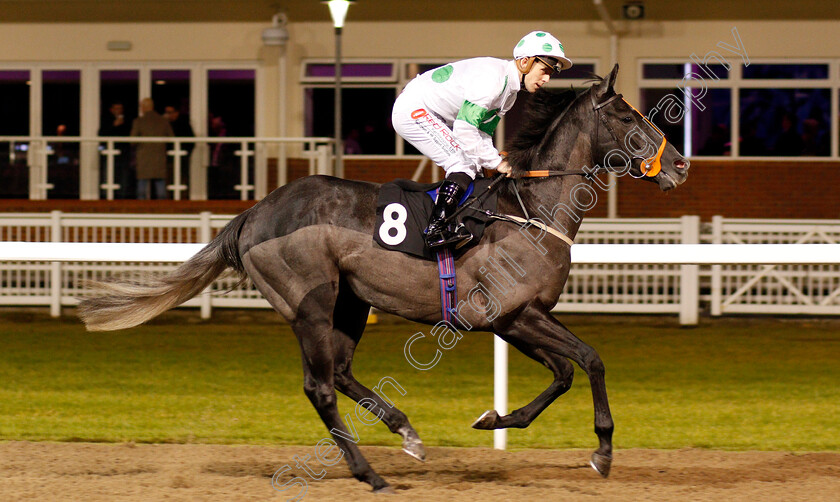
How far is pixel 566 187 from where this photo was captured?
13.5 ft

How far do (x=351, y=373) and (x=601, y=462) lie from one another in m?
1.11

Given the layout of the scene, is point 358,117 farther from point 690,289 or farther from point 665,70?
point 690,289


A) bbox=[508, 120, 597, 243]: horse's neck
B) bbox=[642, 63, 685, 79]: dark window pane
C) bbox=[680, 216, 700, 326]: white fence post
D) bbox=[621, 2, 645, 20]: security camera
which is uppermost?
bbox=[621, 2, 645, 20]: security camera

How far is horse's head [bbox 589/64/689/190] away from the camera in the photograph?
4.05 metres

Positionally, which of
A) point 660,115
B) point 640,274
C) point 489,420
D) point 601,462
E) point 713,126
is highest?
point 660,115

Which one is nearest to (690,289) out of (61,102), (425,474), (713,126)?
(713,126)

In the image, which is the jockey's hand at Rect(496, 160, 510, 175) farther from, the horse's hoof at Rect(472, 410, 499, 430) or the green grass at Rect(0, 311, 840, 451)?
the green grass at Rect(0, 311, 840, 451)

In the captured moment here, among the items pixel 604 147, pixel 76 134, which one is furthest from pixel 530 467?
pixel 76 134

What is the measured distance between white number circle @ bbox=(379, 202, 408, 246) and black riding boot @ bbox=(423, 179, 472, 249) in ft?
0.37

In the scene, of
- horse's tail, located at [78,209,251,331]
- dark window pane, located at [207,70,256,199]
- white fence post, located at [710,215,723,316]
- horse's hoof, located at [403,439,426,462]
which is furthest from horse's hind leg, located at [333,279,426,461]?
dark window pane, located at [207,70,256,199]

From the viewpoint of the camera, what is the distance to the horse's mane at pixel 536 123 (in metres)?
4.20

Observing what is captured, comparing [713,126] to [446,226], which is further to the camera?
[713,126]

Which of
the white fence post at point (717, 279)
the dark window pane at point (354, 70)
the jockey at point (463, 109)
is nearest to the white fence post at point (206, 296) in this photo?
the dark window pane at point (354, 70)

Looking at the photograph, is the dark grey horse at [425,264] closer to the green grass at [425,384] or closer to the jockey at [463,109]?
the jockey at [463,109]
